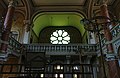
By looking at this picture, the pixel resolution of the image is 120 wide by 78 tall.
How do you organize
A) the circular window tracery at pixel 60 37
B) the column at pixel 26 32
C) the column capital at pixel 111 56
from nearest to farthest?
the column capital at pixel 111 56, the column at pixel 26 32, the circular window tracery at pixel 60 37

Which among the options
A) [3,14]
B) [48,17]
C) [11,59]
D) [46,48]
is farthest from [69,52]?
[3,14]

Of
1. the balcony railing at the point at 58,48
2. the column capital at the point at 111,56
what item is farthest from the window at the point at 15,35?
the column capital at the point at 111,56

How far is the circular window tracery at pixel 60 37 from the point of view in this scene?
17634 millimetres

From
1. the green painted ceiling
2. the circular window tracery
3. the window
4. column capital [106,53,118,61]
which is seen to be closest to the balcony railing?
the window

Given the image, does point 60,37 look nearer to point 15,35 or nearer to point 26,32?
point 26,32

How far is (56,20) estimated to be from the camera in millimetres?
17828

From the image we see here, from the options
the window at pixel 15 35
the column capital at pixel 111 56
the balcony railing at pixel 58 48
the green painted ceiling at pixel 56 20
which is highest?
the green painted ceiling at pixel 56 20

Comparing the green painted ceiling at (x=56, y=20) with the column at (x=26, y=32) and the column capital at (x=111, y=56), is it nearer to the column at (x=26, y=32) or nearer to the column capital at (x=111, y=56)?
Answer: the column at (x=26, y=32)

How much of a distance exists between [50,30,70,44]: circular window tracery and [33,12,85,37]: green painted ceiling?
3.85 ft

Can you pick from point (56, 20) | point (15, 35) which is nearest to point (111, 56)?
point (15, 35)

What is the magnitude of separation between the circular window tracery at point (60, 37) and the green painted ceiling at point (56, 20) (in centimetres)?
117

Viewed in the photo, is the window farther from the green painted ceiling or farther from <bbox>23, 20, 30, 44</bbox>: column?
the green painted ceiling

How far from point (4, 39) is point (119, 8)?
11.1m

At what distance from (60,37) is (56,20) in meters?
2.32
